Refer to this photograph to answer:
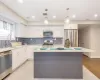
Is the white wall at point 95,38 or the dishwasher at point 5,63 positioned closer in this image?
the dishwasher at point 5,63

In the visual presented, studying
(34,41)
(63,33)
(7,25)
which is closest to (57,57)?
(7,25)

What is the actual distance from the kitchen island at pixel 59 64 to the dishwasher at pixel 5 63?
1.04m

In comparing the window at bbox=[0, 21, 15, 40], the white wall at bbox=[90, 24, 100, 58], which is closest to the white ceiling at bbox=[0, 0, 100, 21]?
the window at bbox=[0, 21, 15, 40]

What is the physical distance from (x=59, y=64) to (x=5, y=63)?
181cm

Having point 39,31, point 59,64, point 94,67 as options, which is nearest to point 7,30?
point 39,31

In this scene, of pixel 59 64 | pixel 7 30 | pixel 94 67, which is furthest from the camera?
pixel 7 30

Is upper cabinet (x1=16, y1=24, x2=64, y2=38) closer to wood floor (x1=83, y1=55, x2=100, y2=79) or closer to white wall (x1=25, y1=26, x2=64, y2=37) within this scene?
white wall (x1=25, y1=26, x2=64, y2=37)

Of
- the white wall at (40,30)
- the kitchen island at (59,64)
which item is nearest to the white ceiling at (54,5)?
the kitchen island at (59,64)

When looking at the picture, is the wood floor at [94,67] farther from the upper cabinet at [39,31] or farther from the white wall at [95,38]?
the upper cabinet at [39,31]

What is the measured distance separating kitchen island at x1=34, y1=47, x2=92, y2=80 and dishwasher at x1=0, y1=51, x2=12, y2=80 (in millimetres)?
1039

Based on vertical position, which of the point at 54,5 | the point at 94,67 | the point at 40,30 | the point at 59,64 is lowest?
the point at 94,67

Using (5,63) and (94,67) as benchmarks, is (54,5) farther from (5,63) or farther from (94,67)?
(94,67)

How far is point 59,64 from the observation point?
3.96 meters

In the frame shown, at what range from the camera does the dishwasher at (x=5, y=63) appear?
3.83m
